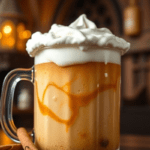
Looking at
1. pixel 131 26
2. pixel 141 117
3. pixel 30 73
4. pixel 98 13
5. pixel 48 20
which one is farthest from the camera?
pixel 48 20

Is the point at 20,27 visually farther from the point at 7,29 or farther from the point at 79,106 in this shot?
the point at 79,106

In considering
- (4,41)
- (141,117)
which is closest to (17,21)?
(4,41)

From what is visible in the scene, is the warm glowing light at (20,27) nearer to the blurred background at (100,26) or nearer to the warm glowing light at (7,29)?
the blurred background at (100,26)

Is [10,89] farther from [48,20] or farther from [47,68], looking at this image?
[48,20]

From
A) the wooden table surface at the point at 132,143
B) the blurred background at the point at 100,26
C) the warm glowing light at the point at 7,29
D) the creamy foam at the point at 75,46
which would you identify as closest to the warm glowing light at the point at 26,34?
the blurred background at the point at 100,26

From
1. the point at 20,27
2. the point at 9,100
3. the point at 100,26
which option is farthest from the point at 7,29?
the point at 9,100

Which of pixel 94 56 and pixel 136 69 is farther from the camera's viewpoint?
pixel 136 69
